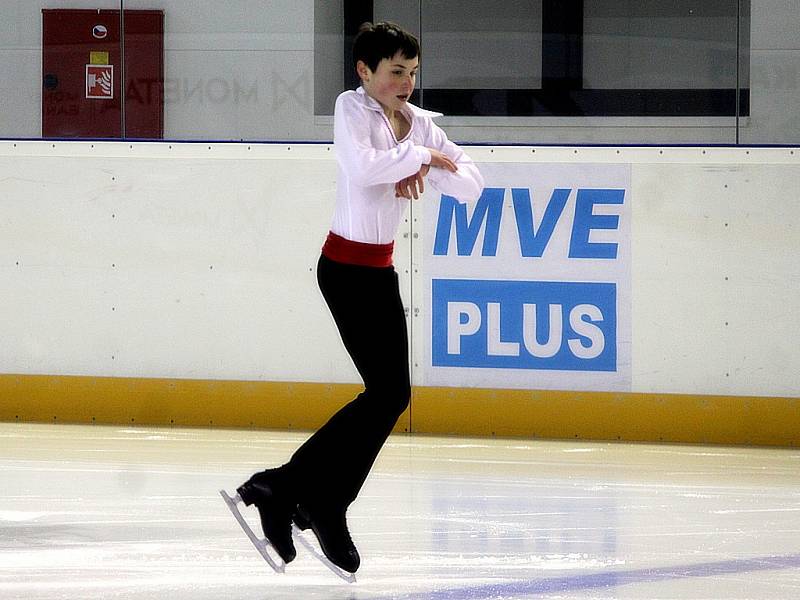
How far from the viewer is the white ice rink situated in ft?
10.4

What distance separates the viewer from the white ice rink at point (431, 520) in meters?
3.17

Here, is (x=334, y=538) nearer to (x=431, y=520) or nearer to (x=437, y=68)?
(x=431, y=520)

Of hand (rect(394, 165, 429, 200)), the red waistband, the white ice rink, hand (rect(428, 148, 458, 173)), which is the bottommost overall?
the white ice rink

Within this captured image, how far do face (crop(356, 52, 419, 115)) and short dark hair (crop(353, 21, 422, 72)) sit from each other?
0.04 feet

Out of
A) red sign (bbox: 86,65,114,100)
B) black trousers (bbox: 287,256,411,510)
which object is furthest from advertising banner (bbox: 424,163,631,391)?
black trousers (bbox: 287,256,411,510)

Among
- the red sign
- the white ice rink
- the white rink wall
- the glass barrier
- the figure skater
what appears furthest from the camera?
the red sign

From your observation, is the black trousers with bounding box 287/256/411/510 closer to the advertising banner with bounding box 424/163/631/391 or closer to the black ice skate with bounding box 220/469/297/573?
the black ice skate with bounding box 220/469/297/573

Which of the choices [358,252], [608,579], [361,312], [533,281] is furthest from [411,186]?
[533,281]

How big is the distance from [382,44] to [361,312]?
613mm

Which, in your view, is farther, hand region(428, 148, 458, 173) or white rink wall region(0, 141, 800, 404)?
white rink wall region(0, 141, 800, 404)

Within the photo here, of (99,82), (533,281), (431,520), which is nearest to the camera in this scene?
(431,520)

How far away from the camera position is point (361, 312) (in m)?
3.07

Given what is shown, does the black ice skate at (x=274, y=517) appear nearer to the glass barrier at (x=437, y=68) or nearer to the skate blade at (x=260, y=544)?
the skate blade at (x=260, y=544)

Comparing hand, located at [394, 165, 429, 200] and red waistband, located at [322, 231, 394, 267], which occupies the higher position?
hand, located at [394, 165, 429, 200]
